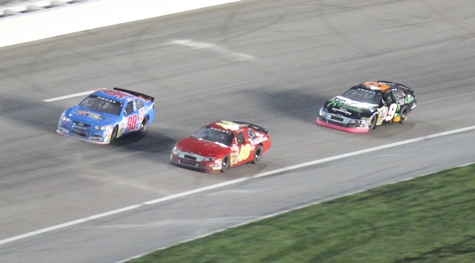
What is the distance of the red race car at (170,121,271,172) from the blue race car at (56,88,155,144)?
2.45 meters

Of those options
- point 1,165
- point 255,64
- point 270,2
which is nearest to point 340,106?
point 255,64

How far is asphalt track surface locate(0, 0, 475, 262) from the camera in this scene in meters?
22.9

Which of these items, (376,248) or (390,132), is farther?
(390,132)

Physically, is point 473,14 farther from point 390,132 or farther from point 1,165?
point 1,165

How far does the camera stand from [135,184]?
Answer: 25109 mm

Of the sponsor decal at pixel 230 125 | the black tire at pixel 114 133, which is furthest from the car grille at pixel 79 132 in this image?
the sponsor decal at pixel 230 125

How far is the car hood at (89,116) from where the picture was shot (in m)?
28.1

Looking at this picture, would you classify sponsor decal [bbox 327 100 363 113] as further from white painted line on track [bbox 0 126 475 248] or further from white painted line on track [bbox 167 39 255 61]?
white painted line on track [bbox 167 39 255 61]

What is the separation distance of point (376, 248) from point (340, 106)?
36.4 ft

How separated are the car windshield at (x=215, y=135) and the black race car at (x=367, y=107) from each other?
422 centimetres

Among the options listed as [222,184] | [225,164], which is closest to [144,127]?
[225,164]

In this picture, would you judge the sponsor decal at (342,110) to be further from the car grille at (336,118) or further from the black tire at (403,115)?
the black tire at (403,115)

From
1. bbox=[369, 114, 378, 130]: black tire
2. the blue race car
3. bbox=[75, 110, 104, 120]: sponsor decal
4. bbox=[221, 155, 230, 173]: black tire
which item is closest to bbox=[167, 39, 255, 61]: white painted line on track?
the blue race car

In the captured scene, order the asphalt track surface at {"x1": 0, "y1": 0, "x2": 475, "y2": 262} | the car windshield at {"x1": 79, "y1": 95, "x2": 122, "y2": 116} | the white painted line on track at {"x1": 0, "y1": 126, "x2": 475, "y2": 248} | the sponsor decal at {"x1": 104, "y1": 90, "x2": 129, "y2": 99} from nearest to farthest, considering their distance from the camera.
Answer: the white painted line on track at {"x1": 0, "y1": 126, "x2": 475, "y2": 248}
the asphalt track surface at {"x1": 0, "y1": 0, "x2": 475, "y2": 262}
the car windshield at {"x1": 79, "y1": 95, "x2": 122, "y2": 116}
the sponsor decal at {"x1": 104, "y1": 90, "x2": 129, "y2": 99}
